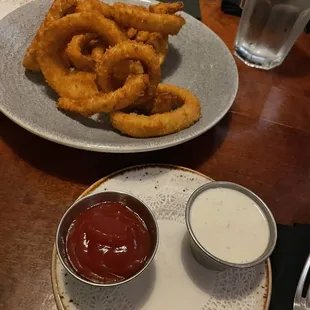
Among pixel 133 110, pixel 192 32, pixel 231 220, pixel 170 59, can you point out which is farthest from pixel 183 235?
pixel 192 32

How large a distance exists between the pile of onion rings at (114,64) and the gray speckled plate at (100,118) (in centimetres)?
5

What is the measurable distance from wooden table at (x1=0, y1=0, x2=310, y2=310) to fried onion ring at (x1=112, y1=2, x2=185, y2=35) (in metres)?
0.42

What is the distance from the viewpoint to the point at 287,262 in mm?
1209

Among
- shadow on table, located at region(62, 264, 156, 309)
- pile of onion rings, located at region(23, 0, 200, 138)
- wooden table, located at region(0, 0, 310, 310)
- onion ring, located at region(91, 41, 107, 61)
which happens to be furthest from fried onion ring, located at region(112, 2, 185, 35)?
shadow on table, located at region(62, 264, 156, 309)

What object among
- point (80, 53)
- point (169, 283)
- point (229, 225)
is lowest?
point (169, 283)

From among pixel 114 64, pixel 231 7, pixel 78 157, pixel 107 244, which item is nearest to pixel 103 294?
pixel 107 244

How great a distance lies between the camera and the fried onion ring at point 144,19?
154cm

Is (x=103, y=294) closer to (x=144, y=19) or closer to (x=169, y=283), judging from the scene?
(x=169, y=283)

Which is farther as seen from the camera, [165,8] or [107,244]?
[165,8]

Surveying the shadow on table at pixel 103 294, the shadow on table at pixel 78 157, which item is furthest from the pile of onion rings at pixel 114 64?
the shadow on table at pixel 103 294

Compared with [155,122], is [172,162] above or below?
below

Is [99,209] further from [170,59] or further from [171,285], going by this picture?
[170,59]

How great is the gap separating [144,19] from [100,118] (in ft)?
1.31

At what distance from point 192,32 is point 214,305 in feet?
4.06
